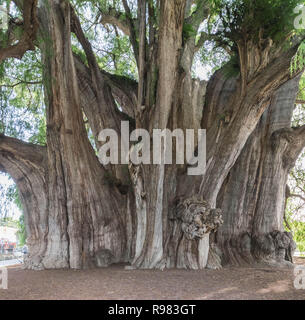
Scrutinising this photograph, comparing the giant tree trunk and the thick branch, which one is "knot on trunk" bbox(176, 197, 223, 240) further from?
the thick branch

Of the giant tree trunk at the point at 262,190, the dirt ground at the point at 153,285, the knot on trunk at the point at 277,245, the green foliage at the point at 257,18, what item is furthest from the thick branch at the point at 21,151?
the knot on trunk at the point at 277,245

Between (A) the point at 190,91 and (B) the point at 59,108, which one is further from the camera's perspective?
(A) the point at 190,91

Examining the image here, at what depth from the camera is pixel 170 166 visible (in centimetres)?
464

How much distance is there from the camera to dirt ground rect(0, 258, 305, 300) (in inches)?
109

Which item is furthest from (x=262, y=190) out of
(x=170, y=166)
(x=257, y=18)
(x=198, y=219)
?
(x=257, y=18)

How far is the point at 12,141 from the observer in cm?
472

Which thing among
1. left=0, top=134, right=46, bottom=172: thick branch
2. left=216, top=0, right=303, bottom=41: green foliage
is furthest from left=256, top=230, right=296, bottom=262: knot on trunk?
left=0, top=134, right=46, bottom=172: thick branch

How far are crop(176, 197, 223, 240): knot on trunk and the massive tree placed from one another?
0.02m

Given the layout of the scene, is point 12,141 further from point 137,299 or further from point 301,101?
point 301,101

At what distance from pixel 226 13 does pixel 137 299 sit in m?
4.11

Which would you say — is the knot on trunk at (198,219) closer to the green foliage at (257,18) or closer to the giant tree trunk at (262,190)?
the giant tree trunk at (262,190)

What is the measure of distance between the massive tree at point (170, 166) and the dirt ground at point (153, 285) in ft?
1.62

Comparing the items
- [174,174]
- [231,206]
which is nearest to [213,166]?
[174,174]

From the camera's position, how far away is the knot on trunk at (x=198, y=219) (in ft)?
13.7
